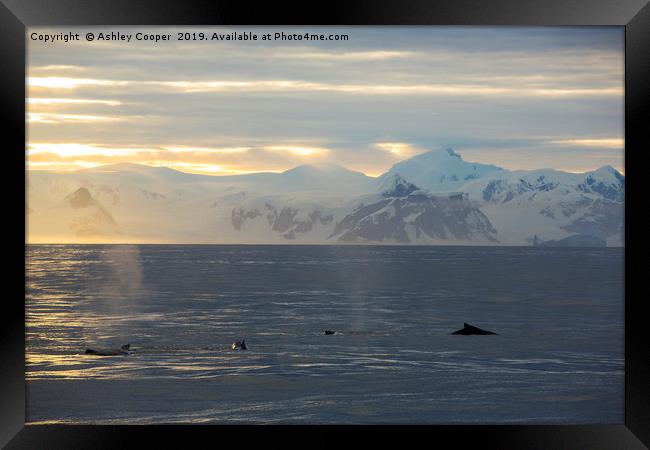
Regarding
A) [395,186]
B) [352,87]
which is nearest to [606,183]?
[352,87]

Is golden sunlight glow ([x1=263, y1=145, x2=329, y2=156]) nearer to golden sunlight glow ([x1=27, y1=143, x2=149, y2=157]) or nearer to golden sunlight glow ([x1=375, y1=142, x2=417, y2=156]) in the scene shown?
golden sunlight glow ([x1=375, y1=142, x2=417, y2=156])

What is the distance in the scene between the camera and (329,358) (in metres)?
13.6

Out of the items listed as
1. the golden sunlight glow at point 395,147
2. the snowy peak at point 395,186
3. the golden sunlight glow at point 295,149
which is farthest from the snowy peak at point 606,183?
the golden sunlight glow at point 295,149

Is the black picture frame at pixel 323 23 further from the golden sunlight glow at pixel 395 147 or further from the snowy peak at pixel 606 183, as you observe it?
the golden sunlight glow at pixel 395 147

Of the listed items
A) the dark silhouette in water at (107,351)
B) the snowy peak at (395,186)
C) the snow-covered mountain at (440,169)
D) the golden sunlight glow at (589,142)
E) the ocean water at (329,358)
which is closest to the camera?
the golden sunlight glow at (589,142)

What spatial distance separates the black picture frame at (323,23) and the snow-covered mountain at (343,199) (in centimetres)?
328

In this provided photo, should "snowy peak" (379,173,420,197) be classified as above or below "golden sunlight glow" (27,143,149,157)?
below

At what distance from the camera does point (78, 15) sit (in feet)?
19.9

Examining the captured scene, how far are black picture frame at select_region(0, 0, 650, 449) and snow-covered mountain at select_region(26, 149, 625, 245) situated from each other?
129 inches

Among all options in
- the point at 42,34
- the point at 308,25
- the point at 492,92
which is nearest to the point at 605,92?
the point at 308,25

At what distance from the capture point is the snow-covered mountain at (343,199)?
13789 mm

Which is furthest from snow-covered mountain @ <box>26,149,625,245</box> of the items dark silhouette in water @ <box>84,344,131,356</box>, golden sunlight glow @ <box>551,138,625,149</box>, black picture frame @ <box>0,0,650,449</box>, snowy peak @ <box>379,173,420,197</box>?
black picture frame @ <box>0,0,650,449</box>

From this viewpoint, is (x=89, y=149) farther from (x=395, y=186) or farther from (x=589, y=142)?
(x=395, y=186)

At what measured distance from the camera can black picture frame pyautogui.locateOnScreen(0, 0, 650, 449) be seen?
5.99m
